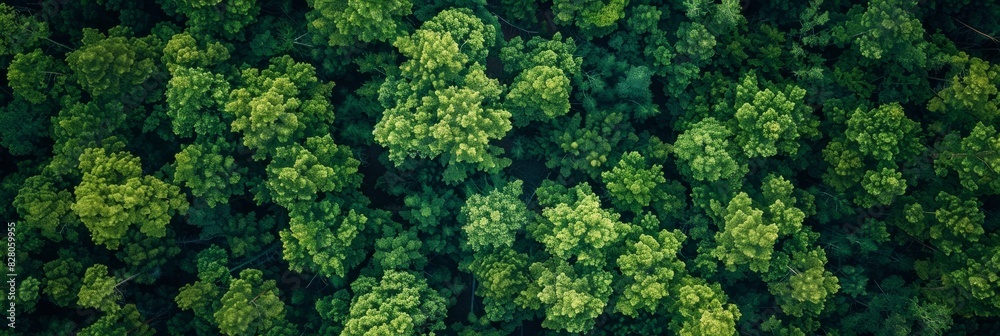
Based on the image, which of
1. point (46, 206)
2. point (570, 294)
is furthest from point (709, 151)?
point (46, 206)

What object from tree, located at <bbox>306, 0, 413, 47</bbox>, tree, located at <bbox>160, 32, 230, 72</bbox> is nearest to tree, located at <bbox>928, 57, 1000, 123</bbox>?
tree, located at <bbox>306, 0, 413, 47</bbox>

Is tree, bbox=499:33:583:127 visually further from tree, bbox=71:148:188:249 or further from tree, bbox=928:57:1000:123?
tree, bbox=928:57:1000:123

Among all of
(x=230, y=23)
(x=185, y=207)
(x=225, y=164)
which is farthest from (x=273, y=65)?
(x=185, y=207)

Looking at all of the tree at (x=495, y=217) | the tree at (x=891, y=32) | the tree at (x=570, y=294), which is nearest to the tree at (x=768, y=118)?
the tree at (x=891, y=32)

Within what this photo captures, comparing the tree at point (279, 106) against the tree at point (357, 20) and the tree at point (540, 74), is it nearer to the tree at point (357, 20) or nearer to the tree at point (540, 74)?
the tree at point (357, 20)

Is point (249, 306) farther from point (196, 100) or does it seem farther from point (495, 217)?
point (495, 217)

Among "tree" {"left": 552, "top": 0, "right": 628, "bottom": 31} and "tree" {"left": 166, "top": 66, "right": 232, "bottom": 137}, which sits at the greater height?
"tree" {"left": 552, "top": 0, "right": 628, "bottom": 31}

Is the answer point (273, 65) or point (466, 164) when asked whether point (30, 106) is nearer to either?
point (273, 65)
